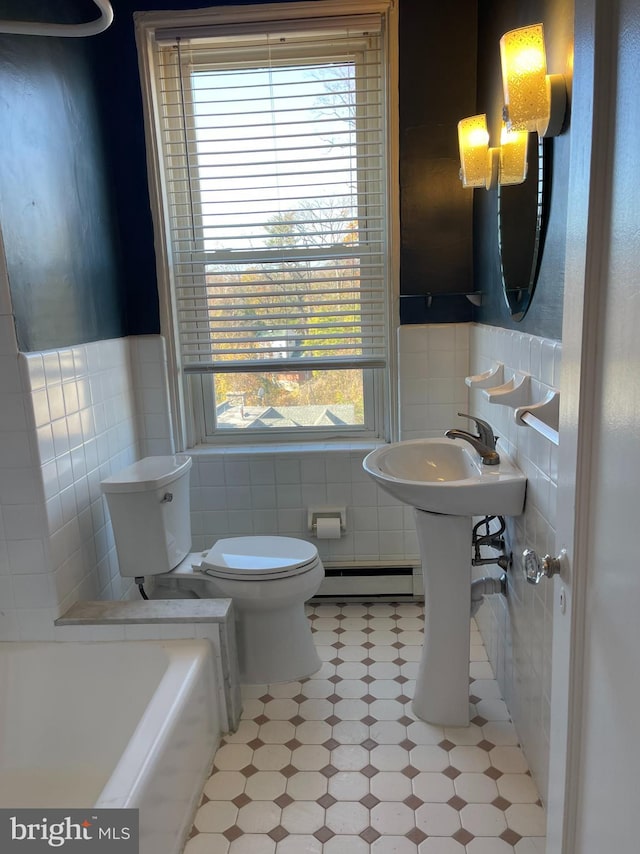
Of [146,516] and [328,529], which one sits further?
[328,529]

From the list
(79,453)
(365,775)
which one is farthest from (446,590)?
(79,453)

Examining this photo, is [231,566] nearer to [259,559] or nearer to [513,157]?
[259,559]

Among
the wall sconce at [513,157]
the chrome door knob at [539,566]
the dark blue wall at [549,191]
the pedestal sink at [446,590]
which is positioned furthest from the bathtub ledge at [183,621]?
the wall sconce at [513,157]

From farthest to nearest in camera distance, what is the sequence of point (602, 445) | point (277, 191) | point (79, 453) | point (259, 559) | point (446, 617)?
point (277, 191)
point (259, 559)
point (79, 453)
point (446, 617)
point (602, 445)

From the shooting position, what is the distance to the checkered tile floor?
1.61 m

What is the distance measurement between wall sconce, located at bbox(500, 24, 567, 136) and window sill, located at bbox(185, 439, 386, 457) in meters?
1.52

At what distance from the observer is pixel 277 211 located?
2.68 m

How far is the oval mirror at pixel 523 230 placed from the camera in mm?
1637

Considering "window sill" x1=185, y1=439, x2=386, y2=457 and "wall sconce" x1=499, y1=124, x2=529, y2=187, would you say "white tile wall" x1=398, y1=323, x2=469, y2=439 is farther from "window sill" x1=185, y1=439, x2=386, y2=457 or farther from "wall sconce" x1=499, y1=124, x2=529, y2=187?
"wall sconce" x1=499, y1=124, x2=529, y2=187

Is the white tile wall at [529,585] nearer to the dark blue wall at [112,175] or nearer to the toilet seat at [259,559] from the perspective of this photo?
the dark blue wall at [112,175]

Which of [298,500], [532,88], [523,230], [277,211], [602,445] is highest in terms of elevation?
[532,88]

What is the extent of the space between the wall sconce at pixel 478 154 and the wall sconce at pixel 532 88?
1.67ft

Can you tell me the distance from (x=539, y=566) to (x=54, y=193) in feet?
6.26

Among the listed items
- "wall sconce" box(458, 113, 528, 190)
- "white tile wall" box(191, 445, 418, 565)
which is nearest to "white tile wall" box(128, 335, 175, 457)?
"white tile wall" box(191, 445, 418, 565)
